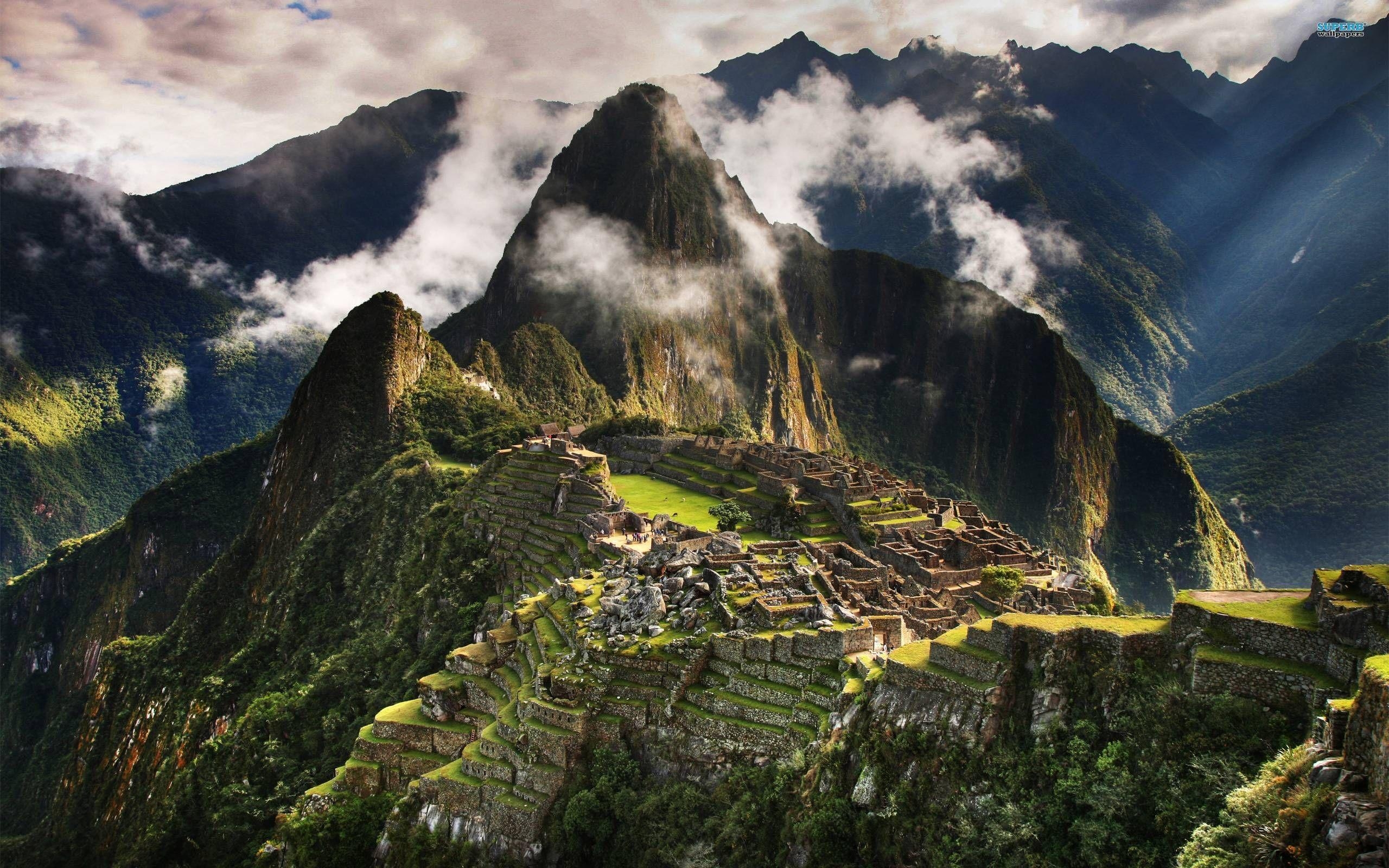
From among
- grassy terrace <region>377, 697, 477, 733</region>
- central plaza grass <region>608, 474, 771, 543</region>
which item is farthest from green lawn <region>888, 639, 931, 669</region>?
central plaza grass <region>608, 474, 771, 543</region>

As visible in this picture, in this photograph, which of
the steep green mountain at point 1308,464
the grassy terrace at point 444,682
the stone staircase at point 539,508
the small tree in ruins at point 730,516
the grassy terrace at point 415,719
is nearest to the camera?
the grassy terrace at point 415,719

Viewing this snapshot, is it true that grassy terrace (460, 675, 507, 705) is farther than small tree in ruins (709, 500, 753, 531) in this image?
→ No

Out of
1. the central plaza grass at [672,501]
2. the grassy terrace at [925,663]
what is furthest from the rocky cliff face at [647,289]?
the grassy terrace at [925,663]

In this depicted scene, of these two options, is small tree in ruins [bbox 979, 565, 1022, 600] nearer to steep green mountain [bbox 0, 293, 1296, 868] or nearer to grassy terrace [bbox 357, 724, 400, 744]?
steep green mountain [bbox 0, 293, 1296, 868]

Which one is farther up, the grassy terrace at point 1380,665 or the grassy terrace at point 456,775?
the grassy terrace at point 1380,665

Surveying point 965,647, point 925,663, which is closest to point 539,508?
point 925,663

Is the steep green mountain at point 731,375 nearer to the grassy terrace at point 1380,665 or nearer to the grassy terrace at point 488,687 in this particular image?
the grassy terrace at point 488,687
